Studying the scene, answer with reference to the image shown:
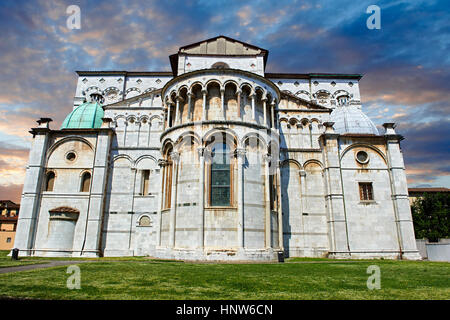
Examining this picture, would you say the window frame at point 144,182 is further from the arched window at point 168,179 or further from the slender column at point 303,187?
the slender column at point 303,187

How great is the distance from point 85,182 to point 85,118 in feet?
23.5

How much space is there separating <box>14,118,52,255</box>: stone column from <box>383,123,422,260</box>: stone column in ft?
101

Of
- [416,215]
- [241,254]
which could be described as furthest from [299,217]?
[416,215]

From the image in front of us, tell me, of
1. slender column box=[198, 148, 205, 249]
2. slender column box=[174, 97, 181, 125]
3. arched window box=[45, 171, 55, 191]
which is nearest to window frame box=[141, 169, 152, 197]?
slender column box=[174, 97, 181, 125]

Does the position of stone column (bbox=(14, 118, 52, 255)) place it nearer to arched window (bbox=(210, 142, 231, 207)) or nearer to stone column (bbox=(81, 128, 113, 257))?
stone column (bbox=(81, 128, 113, 257))

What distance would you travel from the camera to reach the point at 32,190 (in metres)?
Answer: 25.1

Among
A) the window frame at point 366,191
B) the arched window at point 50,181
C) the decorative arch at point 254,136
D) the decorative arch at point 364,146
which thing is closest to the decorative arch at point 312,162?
the decorative arch at point 364,146

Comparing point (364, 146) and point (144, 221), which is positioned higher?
point (364, 146)

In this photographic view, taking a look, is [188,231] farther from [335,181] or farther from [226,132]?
[335,181]

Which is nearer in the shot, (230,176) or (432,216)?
(230,176)

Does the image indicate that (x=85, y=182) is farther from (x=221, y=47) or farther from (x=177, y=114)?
(x=221, y=47)

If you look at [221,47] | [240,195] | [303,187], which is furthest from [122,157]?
[303,187]

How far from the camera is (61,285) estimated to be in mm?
8438
